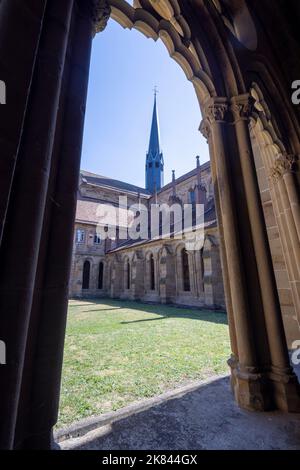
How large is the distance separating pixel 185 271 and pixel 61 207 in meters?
15.9

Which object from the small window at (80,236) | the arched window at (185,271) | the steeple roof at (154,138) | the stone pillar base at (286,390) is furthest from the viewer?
the steeple roof at (154,138)

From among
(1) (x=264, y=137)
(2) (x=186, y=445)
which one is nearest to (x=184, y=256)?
(1) (x=264, y=137)

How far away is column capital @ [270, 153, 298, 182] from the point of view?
12.9ft

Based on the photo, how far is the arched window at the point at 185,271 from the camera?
53.5ft

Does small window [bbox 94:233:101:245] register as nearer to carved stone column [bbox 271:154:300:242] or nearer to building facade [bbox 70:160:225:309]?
building facade [bbox 70:160:225:309]

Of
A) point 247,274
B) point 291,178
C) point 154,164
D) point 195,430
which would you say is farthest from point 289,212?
point 154,164

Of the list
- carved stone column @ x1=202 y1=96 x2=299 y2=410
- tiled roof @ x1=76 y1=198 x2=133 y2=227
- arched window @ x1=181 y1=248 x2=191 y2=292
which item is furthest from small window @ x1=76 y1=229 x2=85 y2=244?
carved stone column @ x1=202 y1=96 x2=299 y2=410

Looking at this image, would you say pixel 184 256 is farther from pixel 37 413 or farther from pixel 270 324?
pixel 37 413

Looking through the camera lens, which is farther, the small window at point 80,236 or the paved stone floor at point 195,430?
the small window at point 80,236

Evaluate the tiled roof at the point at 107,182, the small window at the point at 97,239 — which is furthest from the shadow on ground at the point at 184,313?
the tiled roof at the point at 107,182

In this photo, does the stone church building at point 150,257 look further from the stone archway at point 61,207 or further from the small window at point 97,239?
the stone archway at point 61,207

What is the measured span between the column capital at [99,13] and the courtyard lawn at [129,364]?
3827 millimetres

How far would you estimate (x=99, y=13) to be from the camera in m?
1.92

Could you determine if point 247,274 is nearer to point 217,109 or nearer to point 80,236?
point 217,109
